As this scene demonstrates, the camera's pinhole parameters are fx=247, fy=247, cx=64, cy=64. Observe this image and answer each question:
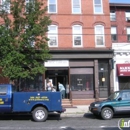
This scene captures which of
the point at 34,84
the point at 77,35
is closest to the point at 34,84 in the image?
the point at 34,84

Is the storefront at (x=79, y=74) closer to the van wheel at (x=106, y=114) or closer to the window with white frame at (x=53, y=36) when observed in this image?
the window with white frame at (x=53, y=36)

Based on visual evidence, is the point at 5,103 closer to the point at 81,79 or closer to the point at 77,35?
the point at 81,79

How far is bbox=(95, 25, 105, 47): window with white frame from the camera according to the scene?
891 inches

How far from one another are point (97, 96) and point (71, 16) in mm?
7629

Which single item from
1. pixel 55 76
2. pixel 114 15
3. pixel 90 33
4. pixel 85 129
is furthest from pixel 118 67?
pixel 85 129

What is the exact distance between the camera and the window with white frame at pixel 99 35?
74.3 feet

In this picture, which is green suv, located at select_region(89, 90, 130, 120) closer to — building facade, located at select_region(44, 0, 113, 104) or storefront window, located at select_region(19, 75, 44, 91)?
building facade, located at select_region(44, 0, 113, 104)

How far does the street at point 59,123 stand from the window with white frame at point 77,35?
27.7 ft

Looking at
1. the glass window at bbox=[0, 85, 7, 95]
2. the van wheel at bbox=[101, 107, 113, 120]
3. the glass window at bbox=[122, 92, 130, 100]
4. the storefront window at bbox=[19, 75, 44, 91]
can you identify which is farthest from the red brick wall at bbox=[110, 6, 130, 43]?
the glass window at bbox=[0, 85, 7, 95]

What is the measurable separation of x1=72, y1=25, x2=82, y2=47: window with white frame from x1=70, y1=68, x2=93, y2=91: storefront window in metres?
2.37

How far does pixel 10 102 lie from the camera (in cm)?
1302

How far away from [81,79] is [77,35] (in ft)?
13.2

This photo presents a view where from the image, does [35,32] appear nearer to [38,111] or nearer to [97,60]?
[38,111]

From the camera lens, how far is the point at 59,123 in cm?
1227
